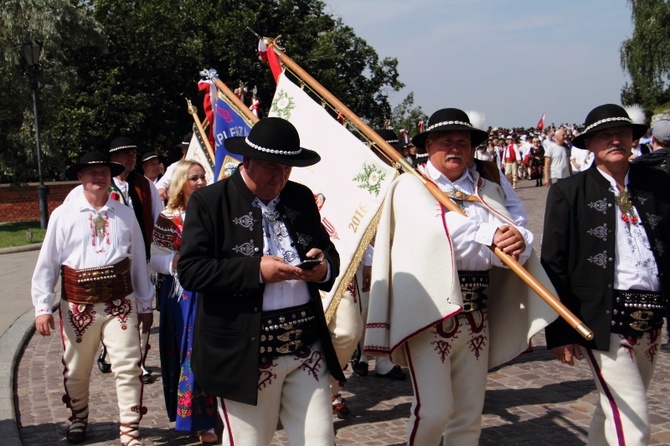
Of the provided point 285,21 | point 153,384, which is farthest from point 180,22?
point 153,384

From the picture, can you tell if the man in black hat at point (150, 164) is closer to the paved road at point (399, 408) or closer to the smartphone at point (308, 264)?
the paved road at point (399, 408)

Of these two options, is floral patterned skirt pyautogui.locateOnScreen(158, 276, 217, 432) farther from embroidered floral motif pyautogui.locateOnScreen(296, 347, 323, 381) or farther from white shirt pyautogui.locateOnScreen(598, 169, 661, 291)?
white shirt pyautogui.locateOnScreen(598, 169, 661, 291)

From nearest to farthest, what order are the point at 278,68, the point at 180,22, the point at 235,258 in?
1. the point at 235,258
2. the point at 278,68
3. the point at 180,22

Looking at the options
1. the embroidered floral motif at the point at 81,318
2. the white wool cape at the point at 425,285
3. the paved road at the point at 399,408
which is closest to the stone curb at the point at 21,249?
the paved road at the point at 399,408

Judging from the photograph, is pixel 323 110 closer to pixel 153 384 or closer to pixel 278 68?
pixel 278 68

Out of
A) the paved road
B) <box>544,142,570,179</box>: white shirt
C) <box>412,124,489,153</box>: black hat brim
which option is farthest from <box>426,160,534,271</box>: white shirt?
<box>544,142,570,179</box>: white shirt

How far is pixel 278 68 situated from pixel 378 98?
122ft

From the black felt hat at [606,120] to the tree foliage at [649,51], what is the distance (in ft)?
133

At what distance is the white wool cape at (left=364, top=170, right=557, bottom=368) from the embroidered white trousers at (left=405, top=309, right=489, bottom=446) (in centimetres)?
12

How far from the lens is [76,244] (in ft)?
18.2

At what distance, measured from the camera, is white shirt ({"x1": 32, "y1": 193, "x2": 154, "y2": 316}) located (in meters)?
5.53

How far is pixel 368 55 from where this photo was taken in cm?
4175

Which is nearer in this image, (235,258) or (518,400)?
(235,258)

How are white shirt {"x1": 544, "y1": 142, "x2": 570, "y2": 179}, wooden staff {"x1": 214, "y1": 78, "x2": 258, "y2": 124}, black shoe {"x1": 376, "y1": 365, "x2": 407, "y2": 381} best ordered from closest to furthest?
1. wooden staff {"x1": 214, "y1": 78, "x2": 258, "y2": 124}
2. black shoe {"x1": 376, "y1": 365, "x2": 407, "y2": 381}
3. white shirt {"x1": 544, "y1": 142, "x2": 570, "y2": 179}
